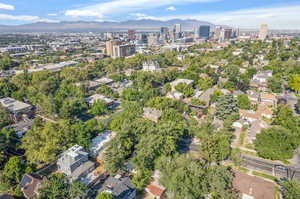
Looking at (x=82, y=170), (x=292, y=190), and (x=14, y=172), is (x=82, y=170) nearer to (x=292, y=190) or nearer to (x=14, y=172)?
(x=14, y=172)

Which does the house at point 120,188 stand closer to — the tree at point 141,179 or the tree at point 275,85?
the tree at point 141,179

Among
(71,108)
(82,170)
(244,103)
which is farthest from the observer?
(244,103)

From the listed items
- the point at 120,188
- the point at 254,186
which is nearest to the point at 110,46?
the point at 120,188

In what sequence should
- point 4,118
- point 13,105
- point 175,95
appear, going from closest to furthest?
point 4,118
point 13,105
point 175,95

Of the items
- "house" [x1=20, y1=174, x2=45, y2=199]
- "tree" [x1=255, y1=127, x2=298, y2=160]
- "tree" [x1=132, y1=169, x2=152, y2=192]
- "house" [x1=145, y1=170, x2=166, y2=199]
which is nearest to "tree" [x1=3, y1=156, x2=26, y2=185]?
"house" [x1=20, y1=174, x2=45, y2=199]

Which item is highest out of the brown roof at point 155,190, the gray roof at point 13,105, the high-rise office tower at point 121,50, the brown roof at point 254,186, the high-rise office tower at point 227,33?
the high-rise office tower at point 227,33

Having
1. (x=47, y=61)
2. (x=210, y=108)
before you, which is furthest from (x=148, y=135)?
(x=47, y=61)

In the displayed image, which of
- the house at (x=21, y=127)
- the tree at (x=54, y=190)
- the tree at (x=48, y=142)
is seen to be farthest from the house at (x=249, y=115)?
the house at (x=21, y=127)
